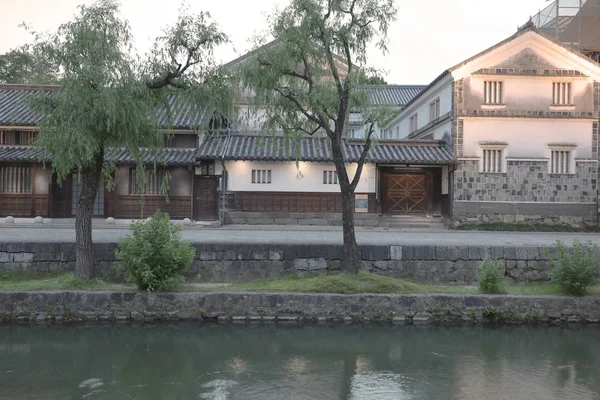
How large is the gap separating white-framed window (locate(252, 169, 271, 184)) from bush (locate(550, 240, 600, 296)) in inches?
616

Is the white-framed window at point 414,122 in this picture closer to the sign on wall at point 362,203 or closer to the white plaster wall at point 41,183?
the sign on wall at point 362,203

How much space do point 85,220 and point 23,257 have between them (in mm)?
2799

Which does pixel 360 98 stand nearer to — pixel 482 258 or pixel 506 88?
pixel 482 258

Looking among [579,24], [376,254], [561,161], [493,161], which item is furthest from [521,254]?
[579,24]

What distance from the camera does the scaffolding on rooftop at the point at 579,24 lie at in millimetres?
29797

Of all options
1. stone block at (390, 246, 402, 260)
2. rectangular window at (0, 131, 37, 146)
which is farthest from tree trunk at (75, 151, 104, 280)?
rectangular window at (0, 131, 37, 146)

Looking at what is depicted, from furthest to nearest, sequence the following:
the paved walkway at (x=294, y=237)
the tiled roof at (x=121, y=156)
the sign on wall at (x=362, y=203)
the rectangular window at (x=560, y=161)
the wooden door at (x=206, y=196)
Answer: the sign on wall at (x=362, y=203)
the wooden door at (x=206, y=196)
the rectangular window at (x=560, y=161)
the tiled roof at (x=121, y=156)
the paved walkway at (x=294, y=237)

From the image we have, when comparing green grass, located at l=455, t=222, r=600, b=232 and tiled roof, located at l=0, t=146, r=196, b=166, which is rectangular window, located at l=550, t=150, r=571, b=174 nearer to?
green grass, located at l=455, t=222, r=600, b=232

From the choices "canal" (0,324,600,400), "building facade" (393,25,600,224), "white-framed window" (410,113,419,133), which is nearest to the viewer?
"canal" (0,324,600,400)

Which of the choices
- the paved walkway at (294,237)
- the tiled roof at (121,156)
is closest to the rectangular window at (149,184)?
the tiled roof at (121,156)

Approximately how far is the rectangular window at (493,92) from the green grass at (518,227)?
19.9ft

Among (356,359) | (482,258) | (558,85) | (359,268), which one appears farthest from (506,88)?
(356,359)

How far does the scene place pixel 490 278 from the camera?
12008mm

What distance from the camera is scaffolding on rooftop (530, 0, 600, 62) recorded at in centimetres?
2980
